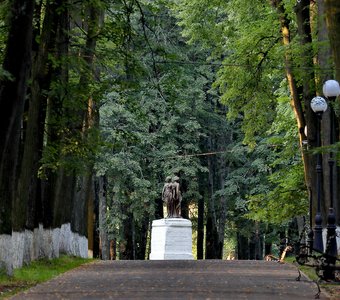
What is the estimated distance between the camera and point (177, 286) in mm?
16297

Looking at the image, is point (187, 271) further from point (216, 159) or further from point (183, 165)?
point (216, 159)

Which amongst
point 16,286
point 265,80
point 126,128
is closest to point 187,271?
point 16,286

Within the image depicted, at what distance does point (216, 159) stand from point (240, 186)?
2879 millimetres

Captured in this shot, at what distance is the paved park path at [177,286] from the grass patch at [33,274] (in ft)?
0.91

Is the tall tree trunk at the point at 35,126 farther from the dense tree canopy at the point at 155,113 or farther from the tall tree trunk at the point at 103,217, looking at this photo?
the tall tree trunk at the point at 103,217

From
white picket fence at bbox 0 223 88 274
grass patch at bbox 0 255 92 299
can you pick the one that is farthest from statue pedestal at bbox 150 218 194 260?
grass patch at bbox 0 255 92 299

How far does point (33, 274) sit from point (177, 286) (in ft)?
14.5

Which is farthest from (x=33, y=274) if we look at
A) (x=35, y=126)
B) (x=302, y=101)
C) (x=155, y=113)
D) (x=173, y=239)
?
(x=155, y=113)

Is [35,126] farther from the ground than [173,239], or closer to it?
farther from the ground

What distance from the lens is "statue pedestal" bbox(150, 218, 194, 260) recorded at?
130 feet

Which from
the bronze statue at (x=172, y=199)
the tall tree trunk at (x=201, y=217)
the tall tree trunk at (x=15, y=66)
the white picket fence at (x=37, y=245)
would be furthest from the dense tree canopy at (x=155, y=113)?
the bronze statue at (x=172, y=199)

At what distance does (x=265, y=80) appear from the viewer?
33.6m

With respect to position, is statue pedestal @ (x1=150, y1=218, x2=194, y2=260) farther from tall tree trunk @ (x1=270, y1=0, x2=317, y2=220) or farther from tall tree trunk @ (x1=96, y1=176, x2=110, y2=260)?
tall tree trunk @ (x1=270, y1=0, x2=317, y2=220)

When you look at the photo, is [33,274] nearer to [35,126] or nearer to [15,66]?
[35,126]
